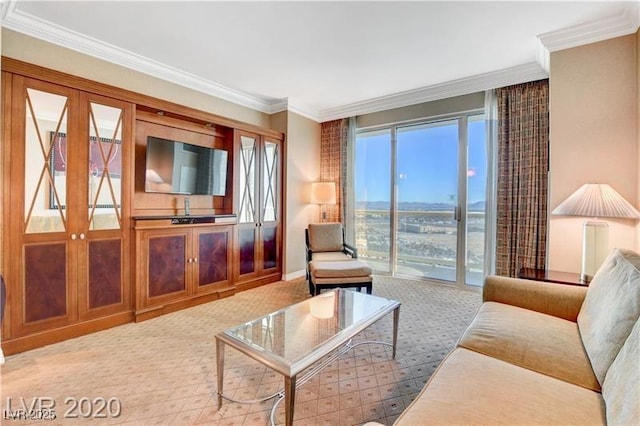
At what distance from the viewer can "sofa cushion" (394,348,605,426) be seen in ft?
3.19

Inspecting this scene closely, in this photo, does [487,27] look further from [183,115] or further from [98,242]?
[98,242]

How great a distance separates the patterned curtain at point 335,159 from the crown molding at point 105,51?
4.89 ft

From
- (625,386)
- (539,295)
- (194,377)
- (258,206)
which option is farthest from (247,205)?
(625,386)

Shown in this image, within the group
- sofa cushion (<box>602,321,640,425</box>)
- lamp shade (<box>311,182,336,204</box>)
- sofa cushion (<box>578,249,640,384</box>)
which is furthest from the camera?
lamp shade (<box>311,182,336,204</box>)

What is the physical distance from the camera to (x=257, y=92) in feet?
13.6

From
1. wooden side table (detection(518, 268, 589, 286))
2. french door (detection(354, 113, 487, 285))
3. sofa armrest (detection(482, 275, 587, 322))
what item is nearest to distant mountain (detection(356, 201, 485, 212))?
french door (detection(354, 113, 487, 285))

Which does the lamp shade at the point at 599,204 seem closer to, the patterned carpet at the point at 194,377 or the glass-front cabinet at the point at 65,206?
the patterned carpet at the point at 194,377

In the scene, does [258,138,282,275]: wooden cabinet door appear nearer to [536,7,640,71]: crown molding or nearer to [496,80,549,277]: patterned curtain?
[496,80,549,277]: patterned curtain

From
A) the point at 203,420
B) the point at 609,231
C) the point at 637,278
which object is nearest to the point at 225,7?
the point at 203,420

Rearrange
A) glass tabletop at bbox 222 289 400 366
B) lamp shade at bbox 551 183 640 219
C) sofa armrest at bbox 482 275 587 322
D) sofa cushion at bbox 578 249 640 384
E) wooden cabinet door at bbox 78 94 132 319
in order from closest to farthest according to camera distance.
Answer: sofa cushion at bbox 578 249 640 384, glass tabletop at bbox 222 289 400 366, sofa armrest at bbox 482 275 587 322, lamp shade at bbox 551 183 640 219, wooden cabinet door at bbox 78 94 132 319

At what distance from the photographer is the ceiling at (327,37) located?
7.67 ft

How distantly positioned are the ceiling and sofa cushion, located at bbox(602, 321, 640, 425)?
8.01ft

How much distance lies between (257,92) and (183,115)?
46.4 inches

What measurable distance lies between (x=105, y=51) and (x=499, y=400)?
4.01 meters
